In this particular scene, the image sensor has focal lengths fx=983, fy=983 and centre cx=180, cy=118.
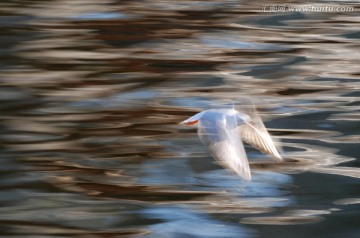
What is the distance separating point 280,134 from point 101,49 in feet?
7.37

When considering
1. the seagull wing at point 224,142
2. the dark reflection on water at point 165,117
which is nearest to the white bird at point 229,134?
the seagull wing at point 224,142

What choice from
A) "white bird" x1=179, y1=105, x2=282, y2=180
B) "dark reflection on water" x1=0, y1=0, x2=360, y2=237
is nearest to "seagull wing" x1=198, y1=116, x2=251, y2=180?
"white bird" x1=179, y1=105, x2=282, y2=180

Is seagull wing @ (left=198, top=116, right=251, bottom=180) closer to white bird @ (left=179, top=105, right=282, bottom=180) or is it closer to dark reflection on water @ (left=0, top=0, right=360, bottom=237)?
white bird @ (left=179, top=105, right=282, bottom=180)

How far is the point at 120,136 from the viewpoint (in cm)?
494

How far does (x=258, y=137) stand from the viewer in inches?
165

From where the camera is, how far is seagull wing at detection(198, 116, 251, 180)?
13.1 ft

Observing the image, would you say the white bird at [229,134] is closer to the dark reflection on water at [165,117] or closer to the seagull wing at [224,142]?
the seagull wing at [224,142]

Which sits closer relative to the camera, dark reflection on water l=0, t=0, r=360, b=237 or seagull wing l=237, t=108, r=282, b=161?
dark reflection on water l=0, t=0, r=360, b=237

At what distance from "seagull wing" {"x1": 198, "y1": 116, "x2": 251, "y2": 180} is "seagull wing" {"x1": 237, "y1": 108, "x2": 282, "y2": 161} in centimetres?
5

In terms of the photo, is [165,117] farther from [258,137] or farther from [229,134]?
[229,134]

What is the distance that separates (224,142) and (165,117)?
52.7 inches

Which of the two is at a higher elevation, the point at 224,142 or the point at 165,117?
the point at 224,142

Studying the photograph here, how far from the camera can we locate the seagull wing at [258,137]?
4055mm

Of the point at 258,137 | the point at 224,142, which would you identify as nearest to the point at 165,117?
the point at 258,137
